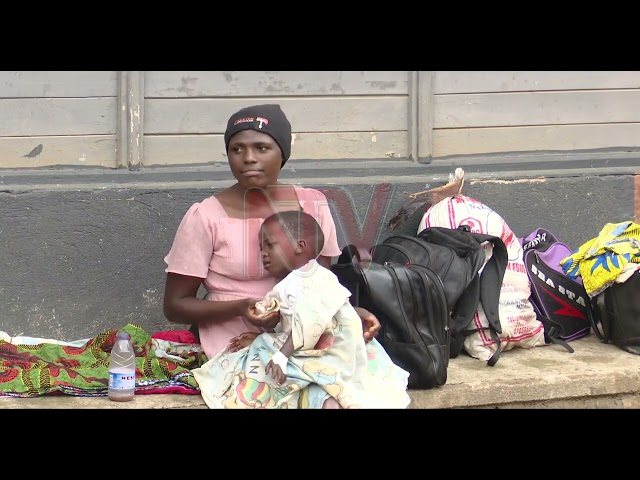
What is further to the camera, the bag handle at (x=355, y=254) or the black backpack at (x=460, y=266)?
the black backpack at (x=460, y=266)

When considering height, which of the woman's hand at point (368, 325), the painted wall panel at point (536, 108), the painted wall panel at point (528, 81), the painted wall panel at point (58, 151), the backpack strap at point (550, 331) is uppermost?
the painted wall panel at point (528, 81)

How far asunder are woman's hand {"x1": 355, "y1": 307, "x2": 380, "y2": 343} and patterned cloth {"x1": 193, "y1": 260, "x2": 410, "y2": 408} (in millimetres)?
95

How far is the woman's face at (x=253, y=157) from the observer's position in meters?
3.53

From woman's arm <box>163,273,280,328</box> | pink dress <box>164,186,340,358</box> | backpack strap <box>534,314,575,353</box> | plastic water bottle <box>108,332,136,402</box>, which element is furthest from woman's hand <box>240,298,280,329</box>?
backpack strap <box>534,314,575,353</box>

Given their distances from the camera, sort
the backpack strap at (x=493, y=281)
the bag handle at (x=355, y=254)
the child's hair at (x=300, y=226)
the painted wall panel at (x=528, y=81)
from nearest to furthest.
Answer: the child's hair at (x=300, y=226) → the bag handle at (x=355, y=254) → the backpack strap at (x=493, y=281) → the painted wall panel at (x=528, y=81)

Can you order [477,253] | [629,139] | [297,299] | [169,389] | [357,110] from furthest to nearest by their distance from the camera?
[629,139], [357,110], [477,253], [169,389], [297,299]

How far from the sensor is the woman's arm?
3.45m

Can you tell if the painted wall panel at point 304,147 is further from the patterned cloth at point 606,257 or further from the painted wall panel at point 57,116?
the patterned cloth at point 606,257

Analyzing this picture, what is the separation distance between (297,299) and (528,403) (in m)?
1.16

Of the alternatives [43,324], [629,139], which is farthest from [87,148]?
[629,139]

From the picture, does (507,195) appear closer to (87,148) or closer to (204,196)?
(204,196)

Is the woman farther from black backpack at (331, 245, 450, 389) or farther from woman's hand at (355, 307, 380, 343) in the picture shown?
black backpack at (331, 245, 450, 389)

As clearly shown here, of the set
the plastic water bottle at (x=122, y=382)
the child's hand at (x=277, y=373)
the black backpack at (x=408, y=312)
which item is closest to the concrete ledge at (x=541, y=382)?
the black backpack at (x=408, y=312)

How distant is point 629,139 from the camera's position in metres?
4.99
